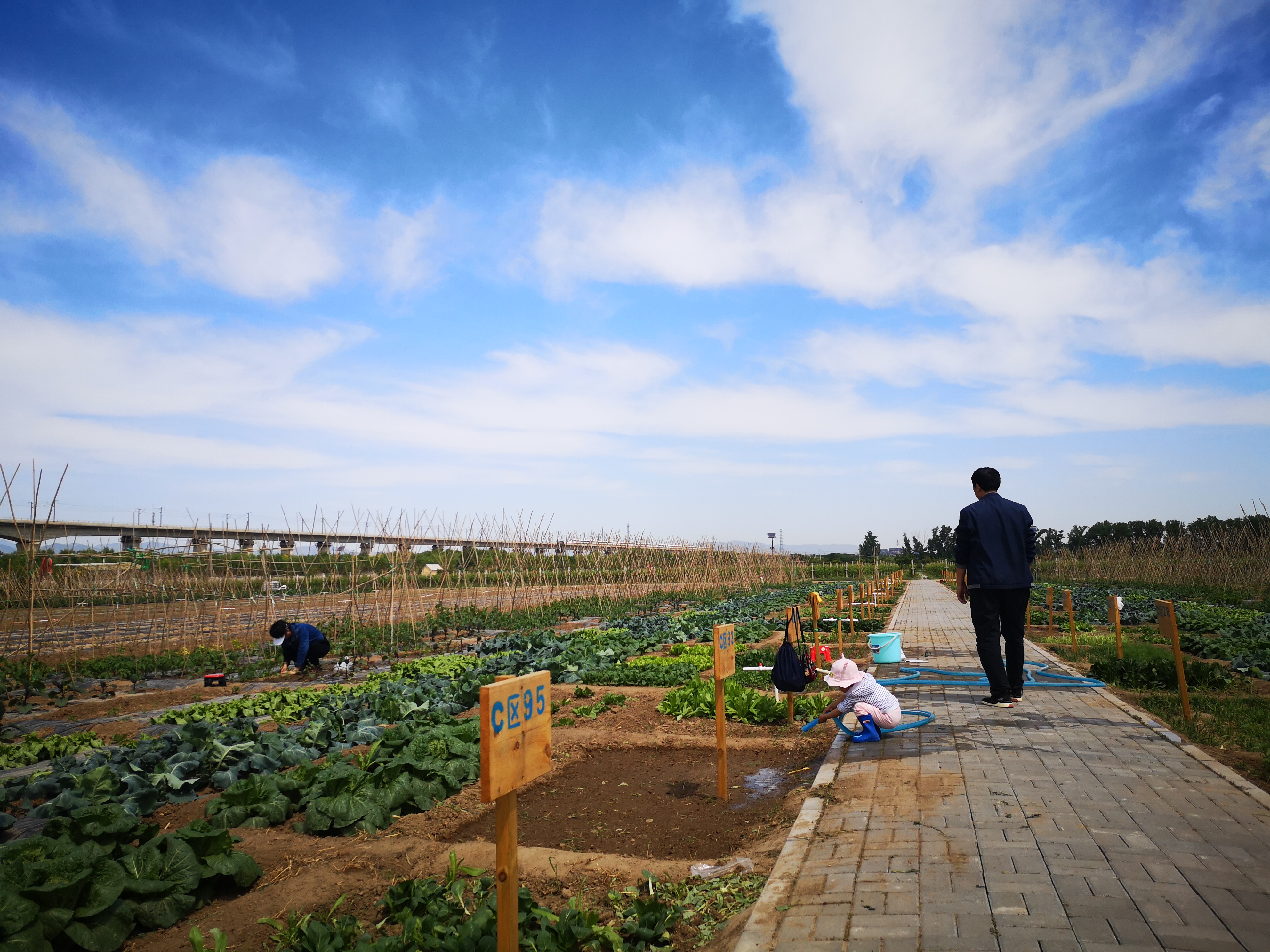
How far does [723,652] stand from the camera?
5348 millimetres

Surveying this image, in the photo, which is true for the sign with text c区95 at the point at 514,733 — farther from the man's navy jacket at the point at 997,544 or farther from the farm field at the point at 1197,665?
the man's navy jacket at the point at 997,544

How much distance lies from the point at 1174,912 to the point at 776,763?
355cm

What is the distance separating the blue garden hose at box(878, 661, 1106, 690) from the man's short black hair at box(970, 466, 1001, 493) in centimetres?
232

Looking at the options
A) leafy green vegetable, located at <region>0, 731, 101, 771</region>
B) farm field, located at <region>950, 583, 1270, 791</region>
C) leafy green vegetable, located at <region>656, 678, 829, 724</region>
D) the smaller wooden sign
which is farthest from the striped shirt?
leafy green vegetable, located at <region>0, 731, 101, 771</region>

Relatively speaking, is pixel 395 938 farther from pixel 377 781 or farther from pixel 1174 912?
pixel 1174 912

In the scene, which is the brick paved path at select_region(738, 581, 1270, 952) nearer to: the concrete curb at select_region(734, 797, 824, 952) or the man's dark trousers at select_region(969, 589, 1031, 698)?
the concrete curb at select_region(734, 797, 824, 952)

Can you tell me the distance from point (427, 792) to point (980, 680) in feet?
22.3

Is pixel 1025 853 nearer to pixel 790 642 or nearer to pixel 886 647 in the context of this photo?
pixel 790 642

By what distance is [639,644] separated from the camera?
1408 centimetres

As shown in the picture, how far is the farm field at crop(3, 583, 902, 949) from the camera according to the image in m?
3.81

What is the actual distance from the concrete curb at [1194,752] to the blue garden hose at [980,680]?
0.77 feet

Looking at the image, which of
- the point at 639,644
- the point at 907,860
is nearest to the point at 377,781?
the point at 907,860

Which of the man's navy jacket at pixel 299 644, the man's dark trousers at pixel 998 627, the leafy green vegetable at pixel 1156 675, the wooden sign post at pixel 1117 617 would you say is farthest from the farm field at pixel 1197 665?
the man's navy jacket at pixel 299 644

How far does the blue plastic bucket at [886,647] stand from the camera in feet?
32.9
